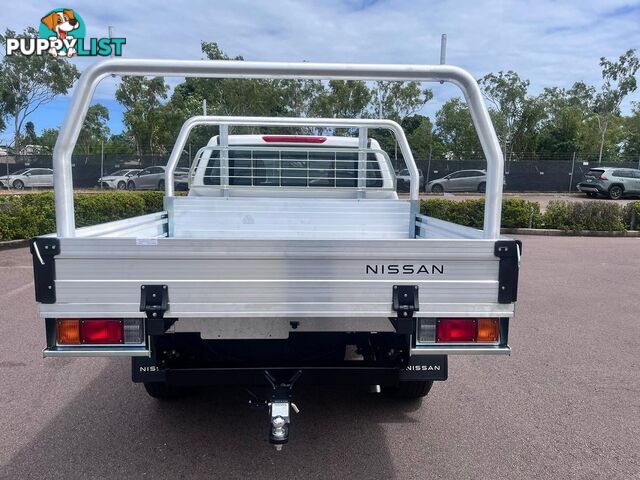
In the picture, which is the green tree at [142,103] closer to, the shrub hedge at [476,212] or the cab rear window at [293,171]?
the shrub hedge at [476,212]

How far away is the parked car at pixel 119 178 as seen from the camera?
26.6 metres

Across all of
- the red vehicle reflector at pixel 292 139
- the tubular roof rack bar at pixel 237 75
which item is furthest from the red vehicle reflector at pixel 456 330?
the red vehicle reflector at pixel 292 139

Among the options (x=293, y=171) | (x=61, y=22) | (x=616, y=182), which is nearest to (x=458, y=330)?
(x=293, y=171)

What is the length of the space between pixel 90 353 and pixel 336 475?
1.47 meters

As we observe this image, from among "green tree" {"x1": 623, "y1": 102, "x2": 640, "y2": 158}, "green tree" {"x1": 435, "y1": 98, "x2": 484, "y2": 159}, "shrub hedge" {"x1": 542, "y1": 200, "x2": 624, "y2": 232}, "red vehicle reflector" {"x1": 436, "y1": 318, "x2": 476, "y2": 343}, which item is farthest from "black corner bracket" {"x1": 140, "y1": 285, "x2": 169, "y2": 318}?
"green tree" {"x1": 623, "y1": 102, "x2": 640, "y2": 158}

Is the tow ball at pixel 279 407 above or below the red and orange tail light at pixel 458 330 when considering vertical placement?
below

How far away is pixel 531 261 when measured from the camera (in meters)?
9.71

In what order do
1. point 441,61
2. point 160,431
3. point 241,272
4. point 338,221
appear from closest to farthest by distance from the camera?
point 241,272, point 441,61, point 160,431, point 338,221

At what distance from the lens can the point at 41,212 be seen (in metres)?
10.5

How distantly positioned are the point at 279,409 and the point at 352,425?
106cm

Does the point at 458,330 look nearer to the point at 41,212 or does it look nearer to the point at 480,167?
the point at 41,212

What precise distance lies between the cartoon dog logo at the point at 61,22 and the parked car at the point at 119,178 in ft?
28.7

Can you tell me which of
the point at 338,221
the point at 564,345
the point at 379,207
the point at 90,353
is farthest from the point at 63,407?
the point at 564,345

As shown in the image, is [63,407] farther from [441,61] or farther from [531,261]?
[531,261]
